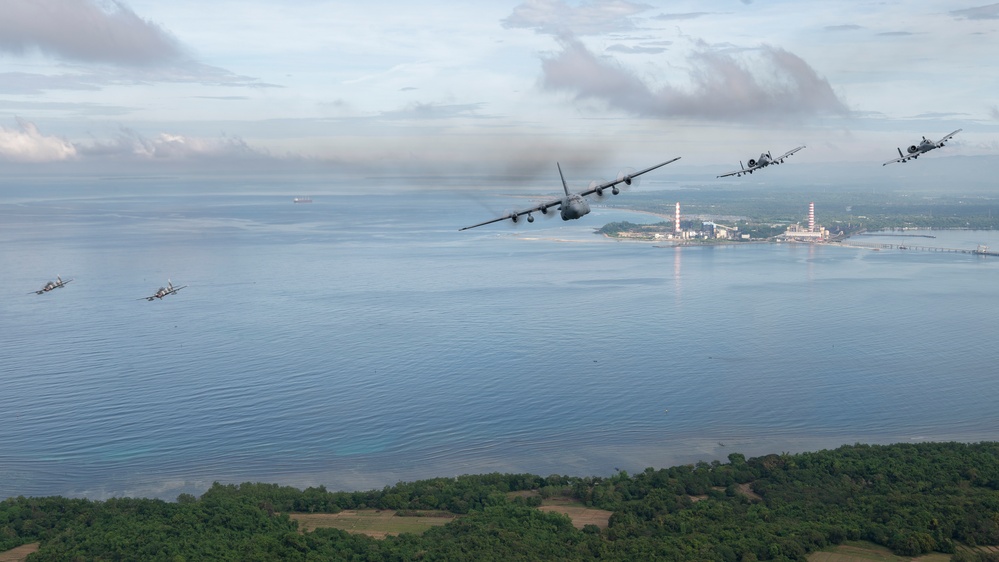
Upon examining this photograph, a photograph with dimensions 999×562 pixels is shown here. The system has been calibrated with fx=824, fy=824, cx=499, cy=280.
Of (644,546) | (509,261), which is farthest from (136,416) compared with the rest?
(509,261)

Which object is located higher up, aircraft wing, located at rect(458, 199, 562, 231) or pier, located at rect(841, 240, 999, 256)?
aircraft wing, located at rect(458, 199, 562, 231)

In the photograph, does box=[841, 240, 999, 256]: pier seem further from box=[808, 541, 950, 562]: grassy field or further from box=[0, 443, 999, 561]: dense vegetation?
box=[808, 541, 950, 562]: grassy field

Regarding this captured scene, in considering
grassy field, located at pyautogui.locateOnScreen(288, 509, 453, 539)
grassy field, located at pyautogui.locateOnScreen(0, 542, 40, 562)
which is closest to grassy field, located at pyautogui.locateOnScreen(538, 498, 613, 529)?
grassy field, located at pyautogui.locateOnScreen(288, 509, 453, 539)

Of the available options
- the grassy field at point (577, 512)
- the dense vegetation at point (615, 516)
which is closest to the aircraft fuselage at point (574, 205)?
the dense vegetation at point (615, 516)

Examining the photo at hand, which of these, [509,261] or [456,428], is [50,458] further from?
[509,261]

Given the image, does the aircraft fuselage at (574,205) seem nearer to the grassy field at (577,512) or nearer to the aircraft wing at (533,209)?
the aircraft wing at (533,209)

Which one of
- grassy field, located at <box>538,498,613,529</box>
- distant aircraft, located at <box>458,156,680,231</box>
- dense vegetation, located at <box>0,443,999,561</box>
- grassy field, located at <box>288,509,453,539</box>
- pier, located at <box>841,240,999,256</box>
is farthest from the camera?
pier, located at <box>841,240,999,256</box>

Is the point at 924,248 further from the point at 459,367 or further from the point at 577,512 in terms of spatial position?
the point at 577,512
